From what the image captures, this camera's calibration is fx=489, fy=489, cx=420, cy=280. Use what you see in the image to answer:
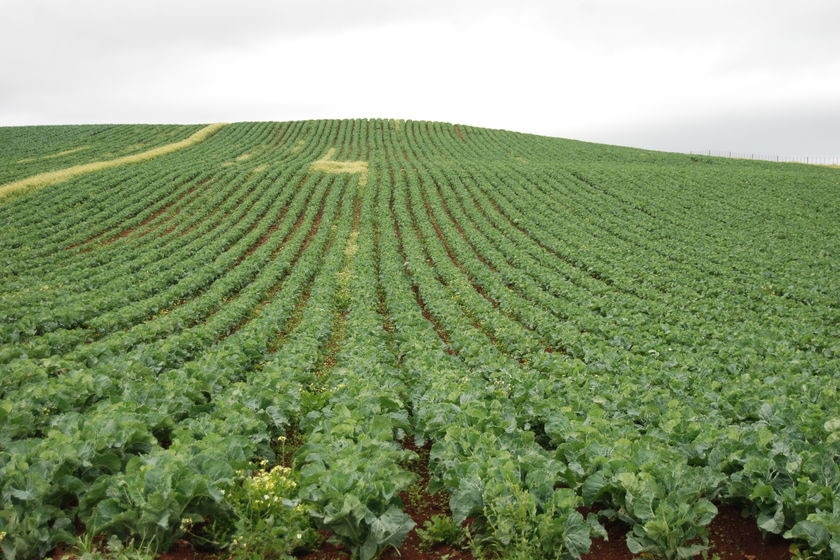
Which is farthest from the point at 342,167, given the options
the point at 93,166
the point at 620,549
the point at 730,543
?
the point at 730,543

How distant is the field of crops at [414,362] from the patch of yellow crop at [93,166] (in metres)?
1.31

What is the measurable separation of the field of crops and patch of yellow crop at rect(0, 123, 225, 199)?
1.31m

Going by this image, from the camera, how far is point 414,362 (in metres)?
11.5

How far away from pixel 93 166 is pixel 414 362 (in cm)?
4596

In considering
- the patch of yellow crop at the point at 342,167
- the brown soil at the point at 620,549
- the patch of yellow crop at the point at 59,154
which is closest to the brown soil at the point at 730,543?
the brown soil at the point at 620,549

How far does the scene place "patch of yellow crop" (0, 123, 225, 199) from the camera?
116 feet

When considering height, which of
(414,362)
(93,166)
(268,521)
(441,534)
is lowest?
(414,362)

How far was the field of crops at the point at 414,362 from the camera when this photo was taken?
15.8 ft

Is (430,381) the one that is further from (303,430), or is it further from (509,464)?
(509,464)

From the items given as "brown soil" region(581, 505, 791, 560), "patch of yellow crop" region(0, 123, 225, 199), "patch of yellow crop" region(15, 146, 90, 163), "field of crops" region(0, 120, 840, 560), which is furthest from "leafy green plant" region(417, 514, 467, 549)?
"patch of yellow crop" region(15, 146, 90, 163)

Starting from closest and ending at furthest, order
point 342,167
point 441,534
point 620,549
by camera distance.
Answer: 1. point 620,549
2. point 441,534
3. point 342,167

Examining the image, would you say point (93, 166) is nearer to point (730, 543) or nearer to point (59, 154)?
point (59, 154)

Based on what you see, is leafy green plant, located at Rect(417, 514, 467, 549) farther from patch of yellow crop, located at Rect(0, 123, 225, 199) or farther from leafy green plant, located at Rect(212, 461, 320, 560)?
patch of yellow crop, located at Rect(0, 123, 225, 199)

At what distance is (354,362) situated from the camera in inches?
435
